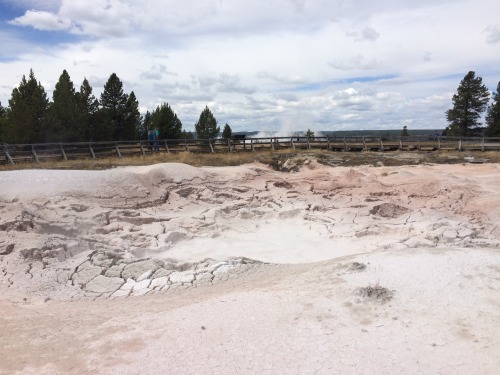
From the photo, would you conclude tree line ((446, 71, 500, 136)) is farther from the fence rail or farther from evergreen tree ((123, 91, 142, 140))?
evergreen tree ((123, 91, 142, 140))

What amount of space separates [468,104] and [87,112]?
119ft

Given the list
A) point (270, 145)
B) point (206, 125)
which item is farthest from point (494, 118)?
point (206, 125)

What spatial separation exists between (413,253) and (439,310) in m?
2.25

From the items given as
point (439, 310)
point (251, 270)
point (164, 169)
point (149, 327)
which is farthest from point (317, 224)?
point (149, 327)

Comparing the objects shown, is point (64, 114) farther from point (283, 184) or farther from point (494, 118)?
point (494, 118)

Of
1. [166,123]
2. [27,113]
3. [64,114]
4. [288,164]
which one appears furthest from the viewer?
[166,123]

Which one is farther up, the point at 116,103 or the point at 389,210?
the point at 116,103

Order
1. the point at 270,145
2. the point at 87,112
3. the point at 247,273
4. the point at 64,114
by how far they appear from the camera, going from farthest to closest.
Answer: the point at 87,112
the point at 64,114
the point at 270,145
the point at 247,273

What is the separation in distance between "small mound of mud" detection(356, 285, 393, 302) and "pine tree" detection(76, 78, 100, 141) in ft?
106

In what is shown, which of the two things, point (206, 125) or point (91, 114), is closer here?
point (91, 114)

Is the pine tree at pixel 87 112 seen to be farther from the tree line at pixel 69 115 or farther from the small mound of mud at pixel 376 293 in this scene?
the small mound of mud at pixel 376 293

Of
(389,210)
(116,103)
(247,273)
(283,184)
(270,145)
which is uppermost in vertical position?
(116,103)

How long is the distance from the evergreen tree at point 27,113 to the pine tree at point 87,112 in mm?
3662

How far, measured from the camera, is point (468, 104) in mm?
41250
